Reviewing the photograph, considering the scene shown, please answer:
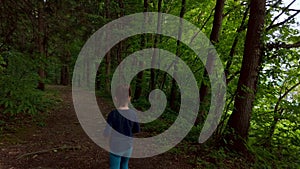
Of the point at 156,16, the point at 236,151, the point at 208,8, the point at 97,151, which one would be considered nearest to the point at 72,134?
the point at 97,151

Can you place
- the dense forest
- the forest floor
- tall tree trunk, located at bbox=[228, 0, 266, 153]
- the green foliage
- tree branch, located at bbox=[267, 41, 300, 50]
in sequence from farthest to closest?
1. the green foliage
2. tall tree trunk, located at bbox=[228, 0, 266, 153]
3. the dense forest
4. tree branch, located at bbox=[267, 41, 300, 50]
5. the forest floor

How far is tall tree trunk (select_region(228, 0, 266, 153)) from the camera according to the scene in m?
5.05

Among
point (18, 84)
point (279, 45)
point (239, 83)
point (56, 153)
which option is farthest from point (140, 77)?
point (279, 45)

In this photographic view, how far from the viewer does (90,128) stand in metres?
7.43

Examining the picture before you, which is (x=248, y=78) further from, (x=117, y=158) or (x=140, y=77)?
(x=140, y=77)

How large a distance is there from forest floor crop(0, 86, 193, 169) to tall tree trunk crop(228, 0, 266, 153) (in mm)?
1323

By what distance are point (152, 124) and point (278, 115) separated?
3927mm

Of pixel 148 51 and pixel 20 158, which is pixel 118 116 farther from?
pixel 148 51

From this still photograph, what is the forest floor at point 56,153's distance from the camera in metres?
4.56

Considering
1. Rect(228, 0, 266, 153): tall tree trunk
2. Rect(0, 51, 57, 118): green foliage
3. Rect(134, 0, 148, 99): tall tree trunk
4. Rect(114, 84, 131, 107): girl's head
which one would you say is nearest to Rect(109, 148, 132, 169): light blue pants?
Rect(114, 84, 131, 107): girl's head

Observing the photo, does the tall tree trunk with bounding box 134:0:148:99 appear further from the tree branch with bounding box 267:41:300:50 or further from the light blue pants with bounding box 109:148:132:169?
the light blue pants with bounding box 109:148:132:169

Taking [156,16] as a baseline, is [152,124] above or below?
below

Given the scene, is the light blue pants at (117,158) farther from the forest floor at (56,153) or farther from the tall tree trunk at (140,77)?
the tall tree trunk at (140,77)

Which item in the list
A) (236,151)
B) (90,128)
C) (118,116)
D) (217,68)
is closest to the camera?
(118,116)
